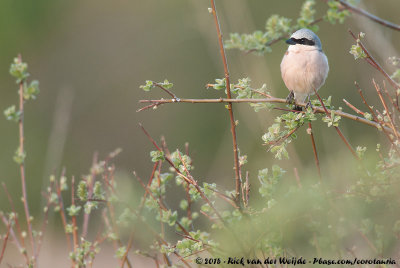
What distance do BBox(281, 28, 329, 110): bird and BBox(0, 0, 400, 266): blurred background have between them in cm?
403

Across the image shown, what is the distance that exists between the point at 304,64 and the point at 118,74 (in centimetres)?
664

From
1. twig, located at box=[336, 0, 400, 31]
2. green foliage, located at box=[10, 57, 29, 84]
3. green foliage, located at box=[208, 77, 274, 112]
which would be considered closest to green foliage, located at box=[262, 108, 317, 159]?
green foliage, located at box=[208, 77, 274, 112]

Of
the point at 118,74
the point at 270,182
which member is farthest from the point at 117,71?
the point at 270,182

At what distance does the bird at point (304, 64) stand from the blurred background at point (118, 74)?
4032mm

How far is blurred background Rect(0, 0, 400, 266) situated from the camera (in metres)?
8.24

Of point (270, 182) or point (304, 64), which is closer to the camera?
point (270, 182)

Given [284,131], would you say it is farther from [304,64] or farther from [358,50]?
[304,64]

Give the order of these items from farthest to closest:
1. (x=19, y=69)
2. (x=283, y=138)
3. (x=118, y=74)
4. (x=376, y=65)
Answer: (x=118, y=74)
(x=19, y=69)
(x=283, y=138)
(x=376, y=65)

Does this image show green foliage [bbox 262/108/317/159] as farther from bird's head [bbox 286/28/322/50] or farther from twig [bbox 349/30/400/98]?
bird's head [bbox 286/28/322/50]

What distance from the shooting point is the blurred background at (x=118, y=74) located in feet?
27.0

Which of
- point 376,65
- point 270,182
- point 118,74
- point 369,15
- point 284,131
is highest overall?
point 118,74

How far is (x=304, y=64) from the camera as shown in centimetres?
341

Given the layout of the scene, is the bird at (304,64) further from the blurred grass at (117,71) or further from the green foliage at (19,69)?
the blurred grass at (117,71)

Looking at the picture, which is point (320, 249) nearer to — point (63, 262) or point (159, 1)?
point (63, 262)
